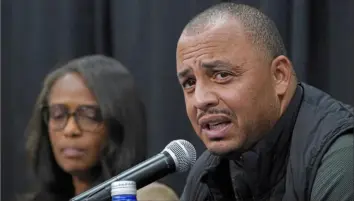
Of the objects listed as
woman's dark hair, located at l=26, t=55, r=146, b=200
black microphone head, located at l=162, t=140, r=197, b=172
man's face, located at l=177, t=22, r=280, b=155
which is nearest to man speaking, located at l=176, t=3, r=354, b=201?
man's face, located at l=177, t=22, r=280, b=155

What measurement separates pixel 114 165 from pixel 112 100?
0.15 m

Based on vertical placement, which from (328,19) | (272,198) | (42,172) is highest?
(328,19)

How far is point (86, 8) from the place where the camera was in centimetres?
215

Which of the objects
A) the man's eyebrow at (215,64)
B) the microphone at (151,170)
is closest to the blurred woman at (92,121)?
the man's eyebrow at (215,64)

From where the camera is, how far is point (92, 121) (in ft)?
5.78

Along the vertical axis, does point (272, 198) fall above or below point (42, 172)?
above

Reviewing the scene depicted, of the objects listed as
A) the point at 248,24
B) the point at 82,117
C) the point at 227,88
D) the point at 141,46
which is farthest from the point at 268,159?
the point at 141,46

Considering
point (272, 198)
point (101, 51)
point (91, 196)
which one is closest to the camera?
point (91, 196)

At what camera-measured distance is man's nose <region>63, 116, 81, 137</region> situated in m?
1.76

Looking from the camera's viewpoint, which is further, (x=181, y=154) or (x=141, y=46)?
(x=141, y=46)

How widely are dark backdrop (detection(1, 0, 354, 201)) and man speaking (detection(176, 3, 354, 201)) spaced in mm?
429

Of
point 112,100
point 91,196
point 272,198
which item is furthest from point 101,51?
Answer: point 91,196

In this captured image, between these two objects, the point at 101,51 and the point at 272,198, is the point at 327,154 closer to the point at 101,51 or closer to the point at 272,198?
the point at 272,198

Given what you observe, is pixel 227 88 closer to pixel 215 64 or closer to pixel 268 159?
pixel 215 64
